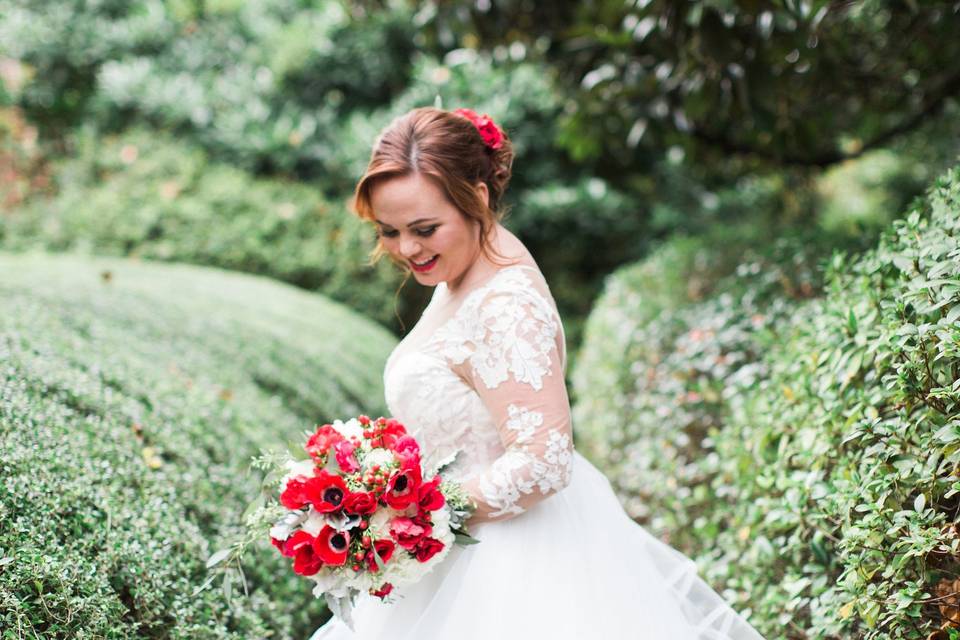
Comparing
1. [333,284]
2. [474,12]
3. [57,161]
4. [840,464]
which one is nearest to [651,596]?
Answer: [840,464]

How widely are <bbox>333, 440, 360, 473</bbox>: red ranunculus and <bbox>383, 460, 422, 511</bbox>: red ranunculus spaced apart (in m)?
0.11

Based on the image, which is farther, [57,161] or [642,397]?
[57,161]

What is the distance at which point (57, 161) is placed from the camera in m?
9.54

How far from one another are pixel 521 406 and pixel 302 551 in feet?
2.21

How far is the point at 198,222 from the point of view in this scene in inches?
326

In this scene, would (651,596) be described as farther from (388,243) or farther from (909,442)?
(388,243)

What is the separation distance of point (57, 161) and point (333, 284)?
3870 millimetres

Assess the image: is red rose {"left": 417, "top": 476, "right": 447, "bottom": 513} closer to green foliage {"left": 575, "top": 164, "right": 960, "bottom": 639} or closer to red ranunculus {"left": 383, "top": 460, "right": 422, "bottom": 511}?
red ranunculus {"left": 383, "top": 460, "right": 422, "bottom": 511}

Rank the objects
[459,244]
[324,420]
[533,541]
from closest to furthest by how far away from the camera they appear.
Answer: [533,541] → [459,244] → [324,420]

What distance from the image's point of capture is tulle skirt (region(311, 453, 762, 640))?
2176 mm

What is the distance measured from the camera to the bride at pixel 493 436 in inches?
86.2

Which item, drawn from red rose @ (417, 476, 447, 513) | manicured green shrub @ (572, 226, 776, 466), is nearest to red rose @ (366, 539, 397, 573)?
red rose @ (417, 476, 447, 513)

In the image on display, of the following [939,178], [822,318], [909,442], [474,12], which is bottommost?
[909,442]

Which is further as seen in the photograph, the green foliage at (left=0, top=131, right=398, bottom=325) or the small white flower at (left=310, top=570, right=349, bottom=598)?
the green foliage at (left=0, top=131, right=398, bottom=325)
